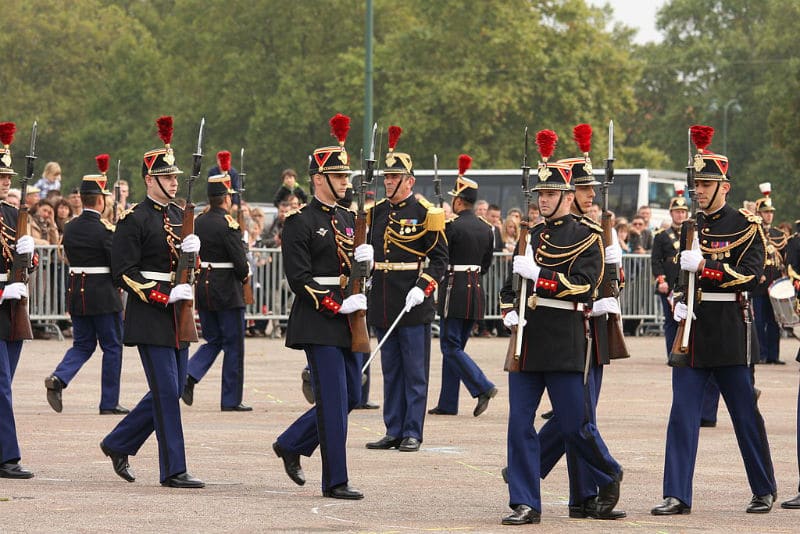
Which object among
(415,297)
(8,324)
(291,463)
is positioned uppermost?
(415,297)

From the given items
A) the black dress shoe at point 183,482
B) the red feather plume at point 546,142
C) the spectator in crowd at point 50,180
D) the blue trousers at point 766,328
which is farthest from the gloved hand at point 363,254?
the spectator in crowd at point 50,180

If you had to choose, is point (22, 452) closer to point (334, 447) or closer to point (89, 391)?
point (334, 447)

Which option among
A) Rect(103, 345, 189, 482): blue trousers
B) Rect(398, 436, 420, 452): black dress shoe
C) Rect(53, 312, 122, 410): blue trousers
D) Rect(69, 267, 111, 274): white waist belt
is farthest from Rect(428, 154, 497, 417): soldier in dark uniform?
Rect(103, 345, 189, 482): blue trousers

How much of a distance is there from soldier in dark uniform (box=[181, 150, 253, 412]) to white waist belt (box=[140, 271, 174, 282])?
558 cm

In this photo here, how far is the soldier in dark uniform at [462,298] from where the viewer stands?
1647 cm

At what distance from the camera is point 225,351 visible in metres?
17.3

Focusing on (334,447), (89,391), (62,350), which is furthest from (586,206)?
(62,350)

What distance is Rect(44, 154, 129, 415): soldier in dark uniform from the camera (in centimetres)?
1634

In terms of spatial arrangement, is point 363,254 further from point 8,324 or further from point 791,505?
point 791,505

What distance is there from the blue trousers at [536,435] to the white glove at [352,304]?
1166 mm

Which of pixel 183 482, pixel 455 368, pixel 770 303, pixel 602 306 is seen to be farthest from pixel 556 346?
pixel 770 303

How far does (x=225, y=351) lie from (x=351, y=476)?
5.37 metres

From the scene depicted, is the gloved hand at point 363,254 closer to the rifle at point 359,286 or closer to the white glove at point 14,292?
the rifle at point 359,286

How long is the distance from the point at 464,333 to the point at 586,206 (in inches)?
226
